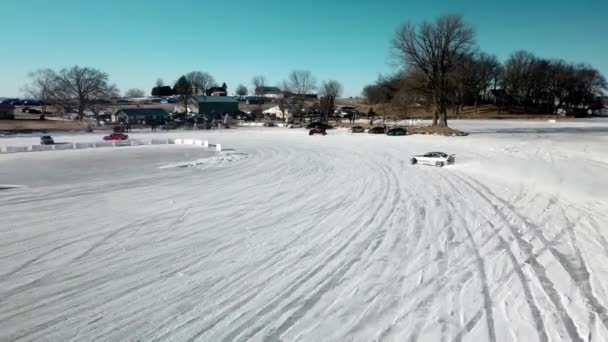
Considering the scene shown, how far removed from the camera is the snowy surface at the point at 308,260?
7688 mm

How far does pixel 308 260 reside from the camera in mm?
11055

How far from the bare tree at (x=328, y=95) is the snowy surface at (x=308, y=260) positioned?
3798 inches

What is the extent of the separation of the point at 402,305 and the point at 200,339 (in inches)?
159

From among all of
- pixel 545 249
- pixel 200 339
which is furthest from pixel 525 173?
pixel 200 339

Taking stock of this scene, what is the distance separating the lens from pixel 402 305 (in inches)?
333

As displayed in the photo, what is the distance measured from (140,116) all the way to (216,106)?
2758cm

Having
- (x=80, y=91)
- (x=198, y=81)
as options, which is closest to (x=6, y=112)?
(x=80, y=91)

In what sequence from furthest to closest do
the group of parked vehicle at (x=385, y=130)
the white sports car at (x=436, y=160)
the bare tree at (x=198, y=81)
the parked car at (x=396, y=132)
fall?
the bare tree at (x=198, y=81) → the group of parked vehicle at (x=385, y=130) → the parked car at (x=396, y=132) → the white sports car at (x=436, y=160)

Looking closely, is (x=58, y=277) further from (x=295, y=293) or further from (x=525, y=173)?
(x=525, y=173)

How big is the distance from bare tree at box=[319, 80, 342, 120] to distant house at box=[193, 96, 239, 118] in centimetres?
3005

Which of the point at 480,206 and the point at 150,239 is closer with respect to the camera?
the point at 150,239

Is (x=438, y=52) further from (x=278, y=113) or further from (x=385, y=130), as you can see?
(x=278, y=113)

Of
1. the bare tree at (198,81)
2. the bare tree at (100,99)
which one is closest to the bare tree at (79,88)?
the bare tree at (100,99)

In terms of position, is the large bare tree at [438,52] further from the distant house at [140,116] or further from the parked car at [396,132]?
the distant house at [140,116]
